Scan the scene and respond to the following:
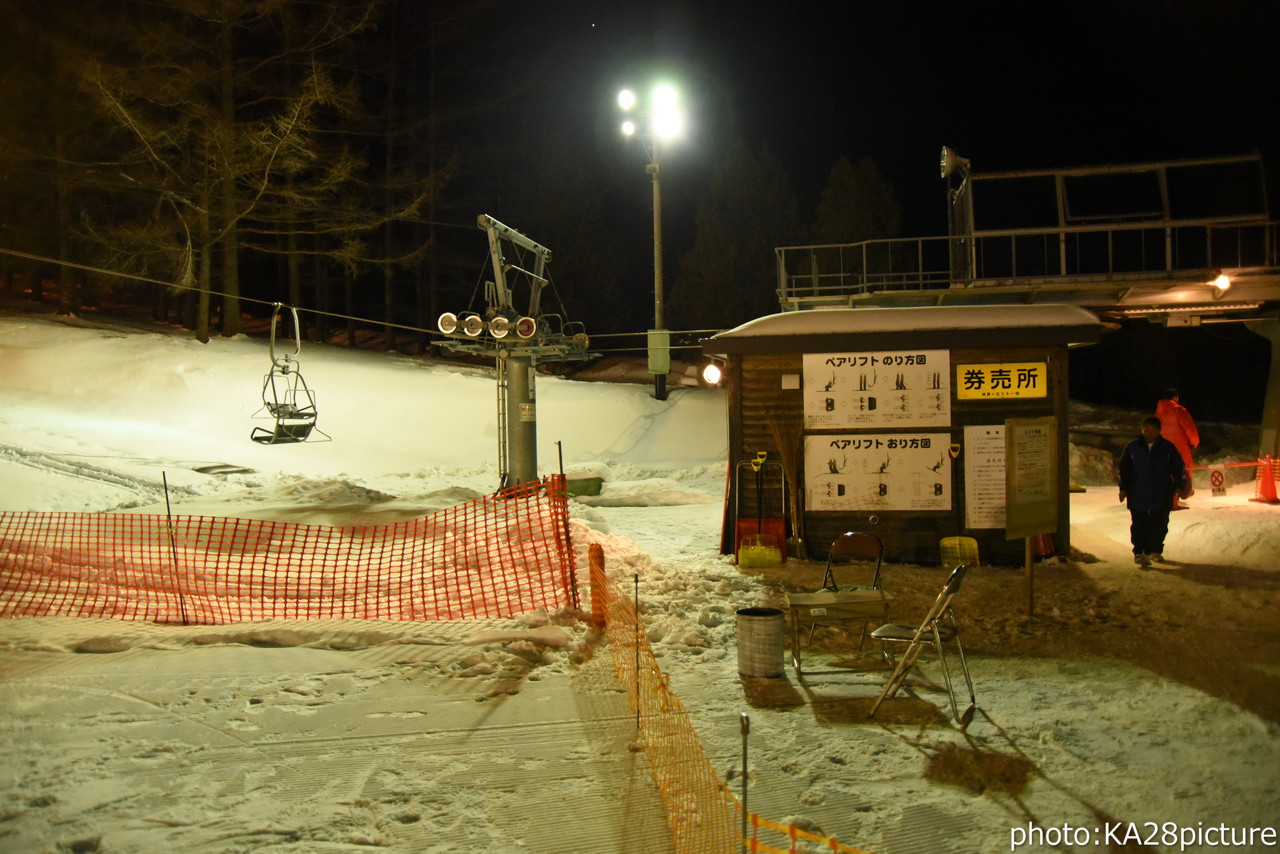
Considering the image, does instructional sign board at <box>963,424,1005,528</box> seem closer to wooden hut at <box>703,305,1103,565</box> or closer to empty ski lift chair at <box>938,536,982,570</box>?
wooden hut at <box>703,305,1103,565</box>

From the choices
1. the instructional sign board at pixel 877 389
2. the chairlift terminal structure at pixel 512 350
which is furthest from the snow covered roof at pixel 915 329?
the chairlift terminal structure at pixel 512 350

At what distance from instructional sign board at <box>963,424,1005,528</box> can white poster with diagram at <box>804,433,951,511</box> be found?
25 centimetres

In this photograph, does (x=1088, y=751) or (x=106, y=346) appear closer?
(x=1088, y=751)

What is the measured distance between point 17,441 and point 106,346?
1009cm

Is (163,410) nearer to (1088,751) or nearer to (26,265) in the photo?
(26,265)

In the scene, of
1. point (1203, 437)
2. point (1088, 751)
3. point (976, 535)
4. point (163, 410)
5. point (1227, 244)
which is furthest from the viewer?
point (1203, 437)

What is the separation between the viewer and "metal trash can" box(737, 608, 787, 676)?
605 cm

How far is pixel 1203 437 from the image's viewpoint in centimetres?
2306

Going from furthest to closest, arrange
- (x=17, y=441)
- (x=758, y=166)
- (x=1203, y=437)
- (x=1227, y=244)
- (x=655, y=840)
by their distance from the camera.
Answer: (x=758, y=166), (x=1203, y=437), (x=1227, y=244), (x=17, y=441), (x=655, y=840)

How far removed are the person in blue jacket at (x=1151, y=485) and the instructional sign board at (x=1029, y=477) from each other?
90.0 inches

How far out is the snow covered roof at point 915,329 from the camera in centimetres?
956

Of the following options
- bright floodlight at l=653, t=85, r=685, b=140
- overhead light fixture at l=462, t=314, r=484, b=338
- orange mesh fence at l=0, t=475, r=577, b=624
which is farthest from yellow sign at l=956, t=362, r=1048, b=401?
bright floodlight at l=653, t=85, r=685, b=140

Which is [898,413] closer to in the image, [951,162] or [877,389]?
[877,389]

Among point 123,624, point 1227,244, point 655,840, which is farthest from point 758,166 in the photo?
point 655,840
